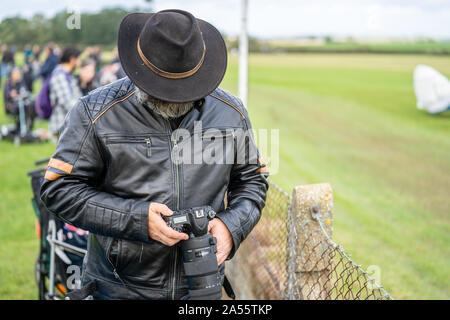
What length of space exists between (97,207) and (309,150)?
11339 mm

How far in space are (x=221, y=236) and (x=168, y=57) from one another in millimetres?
868

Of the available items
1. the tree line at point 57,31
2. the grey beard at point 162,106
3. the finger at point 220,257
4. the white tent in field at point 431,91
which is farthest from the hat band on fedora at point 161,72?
the white tent in field at point 431,91

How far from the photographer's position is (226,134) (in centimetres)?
224

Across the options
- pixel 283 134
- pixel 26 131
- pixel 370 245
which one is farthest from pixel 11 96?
pixel 370 245

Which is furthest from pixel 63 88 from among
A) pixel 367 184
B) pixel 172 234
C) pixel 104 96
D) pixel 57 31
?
pixel 57 31

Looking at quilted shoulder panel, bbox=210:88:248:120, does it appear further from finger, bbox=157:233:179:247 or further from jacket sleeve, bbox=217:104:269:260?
finger, bbox=157:233:179:247

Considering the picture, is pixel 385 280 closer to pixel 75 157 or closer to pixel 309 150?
pixel 75 157

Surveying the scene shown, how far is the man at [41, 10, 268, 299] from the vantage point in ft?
6.48

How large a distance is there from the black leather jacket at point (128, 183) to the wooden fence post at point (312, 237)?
0.58 metres

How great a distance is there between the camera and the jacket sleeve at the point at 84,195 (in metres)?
2.00

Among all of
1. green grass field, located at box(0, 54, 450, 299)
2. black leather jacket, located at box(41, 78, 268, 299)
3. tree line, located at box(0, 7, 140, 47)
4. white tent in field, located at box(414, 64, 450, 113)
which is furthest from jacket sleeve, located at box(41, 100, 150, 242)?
white tent in field, located at box(414, 64, 450, 113)

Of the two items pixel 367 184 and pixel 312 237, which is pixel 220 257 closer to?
pixel 312 237

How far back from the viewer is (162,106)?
81.8 inches

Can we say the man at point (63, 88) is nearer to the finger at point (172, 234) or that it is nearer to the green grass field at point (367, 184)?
the green grass field at point (367, 184)
